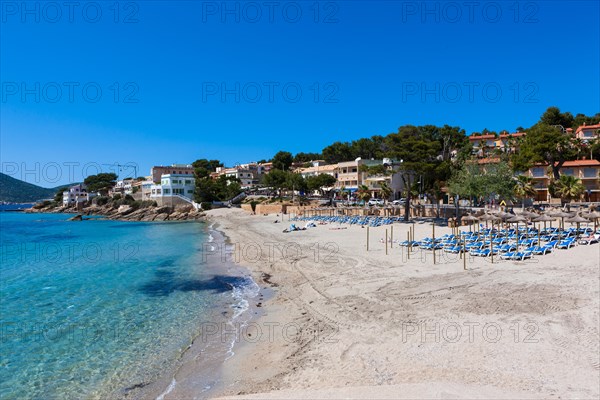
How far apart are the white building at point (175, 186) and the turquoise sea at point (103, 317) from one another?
5476 cm

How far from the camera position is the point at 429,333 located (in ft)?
29.9

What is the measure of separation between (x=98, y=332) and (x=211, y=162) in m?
108

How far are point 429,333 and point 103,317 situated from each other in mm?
10941

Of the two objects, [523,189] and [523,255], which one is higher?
[523,189]

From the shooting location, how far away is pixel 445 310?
Result: 10.7 m

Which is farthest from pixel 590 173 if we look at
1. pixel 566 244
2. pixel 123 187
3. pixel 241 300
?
pixel 123 187

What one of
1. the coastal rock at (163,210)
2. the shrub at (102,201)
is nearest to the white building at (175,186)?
the coastal rock at (163,210)

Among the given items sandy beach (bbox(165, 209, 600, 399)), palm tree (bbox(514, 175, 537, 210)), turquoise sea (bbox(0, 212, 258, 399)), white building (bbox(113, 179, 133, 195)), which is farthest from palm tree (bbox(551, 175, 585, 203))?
white building (bbox(113, 179, 133, 195))

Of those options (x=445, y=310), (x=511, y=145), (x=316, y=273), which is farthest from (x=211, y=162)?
(x=445, y=310)

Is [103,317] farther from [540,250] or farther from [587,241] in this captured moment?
[587,241]

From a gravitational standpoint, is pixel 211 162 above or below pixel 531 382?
above

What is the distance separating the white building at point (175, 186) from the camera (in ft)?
261

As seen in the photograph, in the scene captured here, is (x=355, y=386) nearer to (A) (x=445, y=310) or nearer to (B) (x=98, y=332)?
(A) (x=445, y=310)

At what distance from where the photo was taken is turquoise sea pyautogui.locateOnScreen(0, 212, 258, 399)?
8.62 meters
